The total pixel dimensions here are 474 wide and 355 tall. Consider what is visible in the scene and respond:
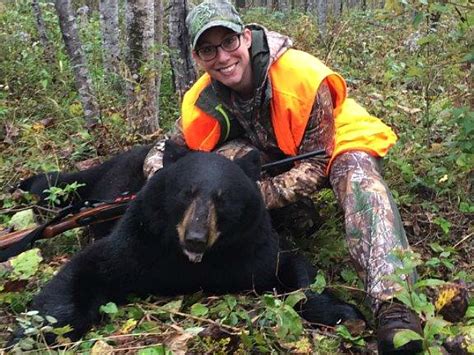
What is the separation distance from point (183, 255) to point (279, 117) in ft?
4.21

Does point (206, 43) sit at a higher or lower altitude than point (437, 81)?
higher

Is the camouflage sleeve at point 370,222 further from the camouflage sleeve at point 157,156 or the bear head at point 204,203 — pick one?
the camouflage sleeve at point 157,156

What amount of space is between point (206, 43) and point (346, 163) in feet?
3.95

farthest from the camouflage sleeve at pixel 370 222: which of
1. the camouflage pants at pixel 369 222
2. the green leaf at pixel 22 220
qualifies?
the green leaf at pixel 22 220

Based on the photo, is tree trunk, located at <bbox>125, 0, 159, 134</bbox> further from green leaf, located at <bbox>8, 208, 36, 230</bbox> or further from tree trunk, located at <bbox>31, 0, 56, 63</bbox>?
tree trunk, located at <bbox>31, 0, 56, 63</bbox>

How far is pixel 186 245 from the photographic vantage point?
3.03 meters

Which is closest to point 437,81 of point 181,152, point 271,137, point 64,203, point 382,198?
Result: point 271,137

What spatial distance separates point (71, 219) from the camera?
3910mm

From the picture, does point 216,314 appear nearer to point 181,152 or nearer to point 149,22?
point 181,152

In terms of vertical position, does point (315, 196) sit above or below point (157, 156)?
below

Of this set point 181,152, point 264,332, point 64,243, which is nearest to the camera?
point 264,332

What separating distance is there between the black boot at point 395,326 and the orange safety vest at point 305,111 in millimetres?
1376

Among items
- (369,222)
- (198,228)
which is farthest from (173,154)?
(369,222)

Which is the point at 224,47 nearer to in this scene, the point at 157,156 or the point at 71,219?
the point at 157,156
